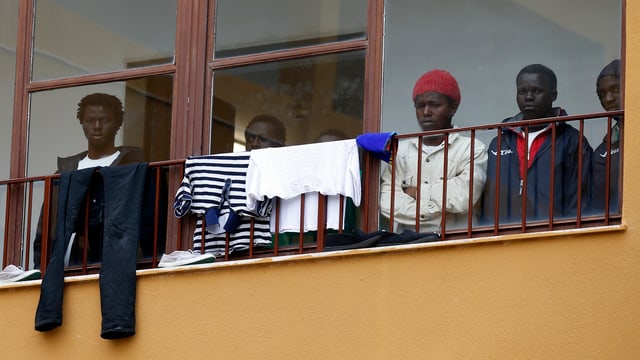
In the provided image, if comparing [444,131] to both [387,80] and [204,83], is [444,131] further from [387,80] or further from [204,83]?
[204,83]

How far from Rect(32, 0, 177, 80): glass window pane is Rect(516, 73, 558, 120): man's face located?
256 cm

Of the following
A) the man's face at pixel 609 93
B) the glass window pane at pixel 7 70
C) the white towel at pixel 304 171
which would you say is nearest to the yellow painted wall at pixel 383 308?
the white towel at pixel 304 171

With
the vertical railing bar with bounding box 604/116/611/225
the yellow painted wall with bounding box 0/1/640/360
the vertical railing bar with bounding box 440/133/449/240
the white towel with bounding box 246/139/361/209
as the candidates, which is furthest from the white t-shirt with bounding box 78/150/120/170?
the vertical railing bar with bounding box 604/116/611/225

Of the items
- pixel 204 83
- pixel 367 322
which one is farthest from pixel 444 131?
pixel 204 83

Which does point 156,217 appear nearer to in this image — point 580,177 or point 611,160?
point 580,177

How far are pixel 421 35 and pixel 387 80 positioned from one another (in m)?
0.35

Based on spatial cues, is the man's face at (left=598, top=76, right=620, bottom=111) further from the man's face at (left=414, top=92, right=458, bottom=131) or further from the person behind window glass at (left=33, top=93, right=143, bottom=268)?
the person behind window glass at (left=33, top=93, right=143, bottom=268)

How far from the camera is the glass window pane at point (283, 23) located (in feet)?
38.0

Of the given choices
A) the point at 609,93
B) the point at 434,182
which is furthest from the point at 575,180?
the point at 434,182

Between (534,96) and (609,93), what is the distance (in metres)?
0.47

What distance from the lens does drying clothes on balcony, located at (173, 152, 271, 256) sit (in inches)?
446

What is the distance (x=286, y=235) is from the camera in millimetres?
11297

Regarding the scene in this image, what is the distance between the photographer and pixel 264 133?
1170cm

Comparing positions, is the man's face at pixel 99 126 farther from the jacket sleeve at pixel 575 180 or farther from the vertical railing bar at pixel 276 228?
the jacket sleeve at pixel 575 180
